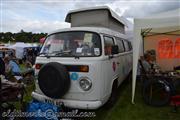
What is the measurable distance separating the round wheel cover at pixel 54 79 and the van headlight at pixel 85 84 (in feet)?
0.92

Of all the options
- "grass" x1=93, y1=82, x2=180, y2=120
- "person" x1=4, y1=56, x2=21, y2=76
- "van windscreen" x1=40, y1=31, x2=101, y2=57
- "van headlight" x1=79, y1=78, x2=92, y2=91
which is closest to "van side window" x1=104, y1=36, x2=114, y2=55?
"van windscreen" x1=40, y1=31, x2=101, y2=57

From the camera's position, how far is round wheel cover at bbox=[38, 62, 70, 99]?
521cm

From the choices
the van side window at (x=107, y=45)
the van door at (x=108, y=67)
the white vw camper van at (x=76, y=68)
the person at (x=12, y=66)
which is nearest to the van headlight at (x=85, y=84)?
the white vw camper van at (x=76, y=68)

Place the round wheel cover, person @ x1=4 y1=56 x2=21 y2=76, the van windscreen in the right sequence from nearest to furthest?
the round wheel cover < the van windscreen < person @ x1=4 y1=56 x2=21 y2=76

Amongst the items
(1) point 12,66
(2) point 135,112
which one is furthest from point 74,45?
(1) point 12,66

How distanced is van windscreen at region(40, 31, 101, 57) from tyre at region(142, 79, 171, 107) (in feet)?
7.75

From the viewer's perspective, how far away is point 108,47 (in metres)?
6.16

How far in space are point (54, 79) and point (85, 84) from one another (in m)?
0.67

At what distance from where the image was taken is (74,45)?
574cm

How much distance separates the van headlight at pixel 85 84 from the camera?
5.27 m

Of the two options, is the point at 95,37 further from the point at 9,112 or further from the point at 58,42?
the point at 9,112

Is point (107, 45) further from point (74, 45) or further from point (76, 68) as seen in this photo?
point (76, 68)

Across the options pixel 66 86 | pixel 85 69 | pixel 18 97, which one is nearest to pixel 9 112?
pixel 18 97

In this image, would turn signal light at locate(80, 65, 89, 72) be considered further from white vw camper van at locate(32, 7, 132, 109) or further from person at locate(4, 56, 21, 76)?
person at locate(4, 56, 21, 76)
